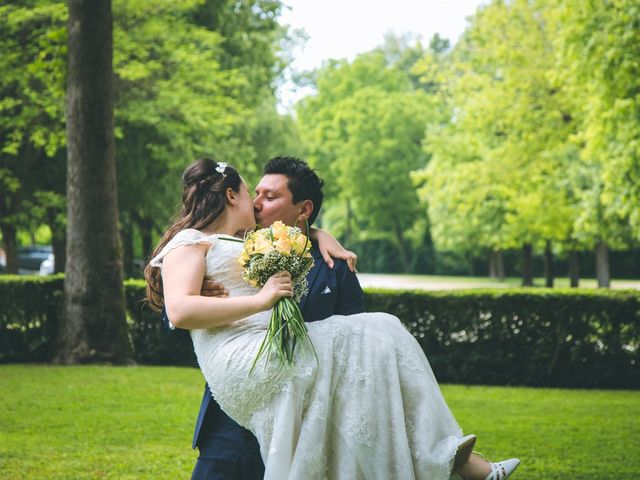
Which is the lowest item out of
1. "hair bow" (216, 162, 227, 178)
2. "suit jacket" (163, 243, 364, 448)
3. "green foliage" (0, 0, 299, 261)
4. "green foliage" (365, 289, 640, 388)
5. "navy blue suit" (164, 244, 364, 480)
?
"green foliage" (365, 289, 640, 388)

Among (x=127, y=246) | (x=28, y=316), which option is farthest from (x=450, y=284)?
(x=28, y=316)

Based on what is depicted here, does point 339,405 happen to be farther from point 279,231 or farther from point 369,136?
point 369,136

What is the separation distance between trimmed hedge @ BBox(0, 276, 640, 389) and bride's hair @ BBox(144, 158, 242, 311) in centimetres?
944

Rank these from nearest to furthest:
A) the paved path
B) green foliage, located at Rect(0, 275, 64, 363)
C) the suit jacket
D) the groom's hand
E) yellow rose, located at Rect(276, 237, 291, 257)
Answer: yellow rose, located at Rect(276, 237, 291, 257), the groom's hand, the suit jacket, green foliage, located at Rect(0, 275, 64, 363), the paved path

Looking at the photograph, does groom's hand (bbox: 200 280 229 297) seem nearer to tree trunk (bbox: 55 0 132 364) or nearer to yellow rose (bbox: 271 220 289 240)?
yellow rose (bbox: 271 220 289 240)

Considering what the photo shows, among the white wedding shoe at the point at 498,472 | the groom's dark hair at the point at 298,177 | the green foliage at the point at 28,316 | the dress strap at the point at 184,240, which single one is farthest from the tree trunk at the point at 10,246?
the white wedding shoe at the point at 498,472

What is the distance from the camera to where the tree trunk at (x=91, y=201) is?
1289cm

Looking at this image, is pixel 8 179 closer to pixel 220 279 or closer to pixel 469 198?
pixel 469 198

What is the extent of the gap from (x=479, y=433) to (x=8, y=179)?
14.7m

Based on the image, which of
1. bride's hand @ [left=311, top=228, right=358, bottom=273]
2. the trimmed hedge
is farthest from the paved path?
bride's hand @ [left=311, top=228, right=358, bottom=273]

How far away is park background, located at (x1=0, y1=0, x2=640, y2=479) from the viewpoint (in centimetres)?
939

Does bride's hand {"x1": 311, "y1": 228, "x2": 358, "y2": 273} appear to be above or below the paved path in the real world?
above

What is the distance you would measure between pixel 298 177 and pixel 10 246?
66.3 feet

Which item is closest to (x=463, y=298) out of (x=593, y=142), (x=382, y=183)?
(x=593, y=142)
